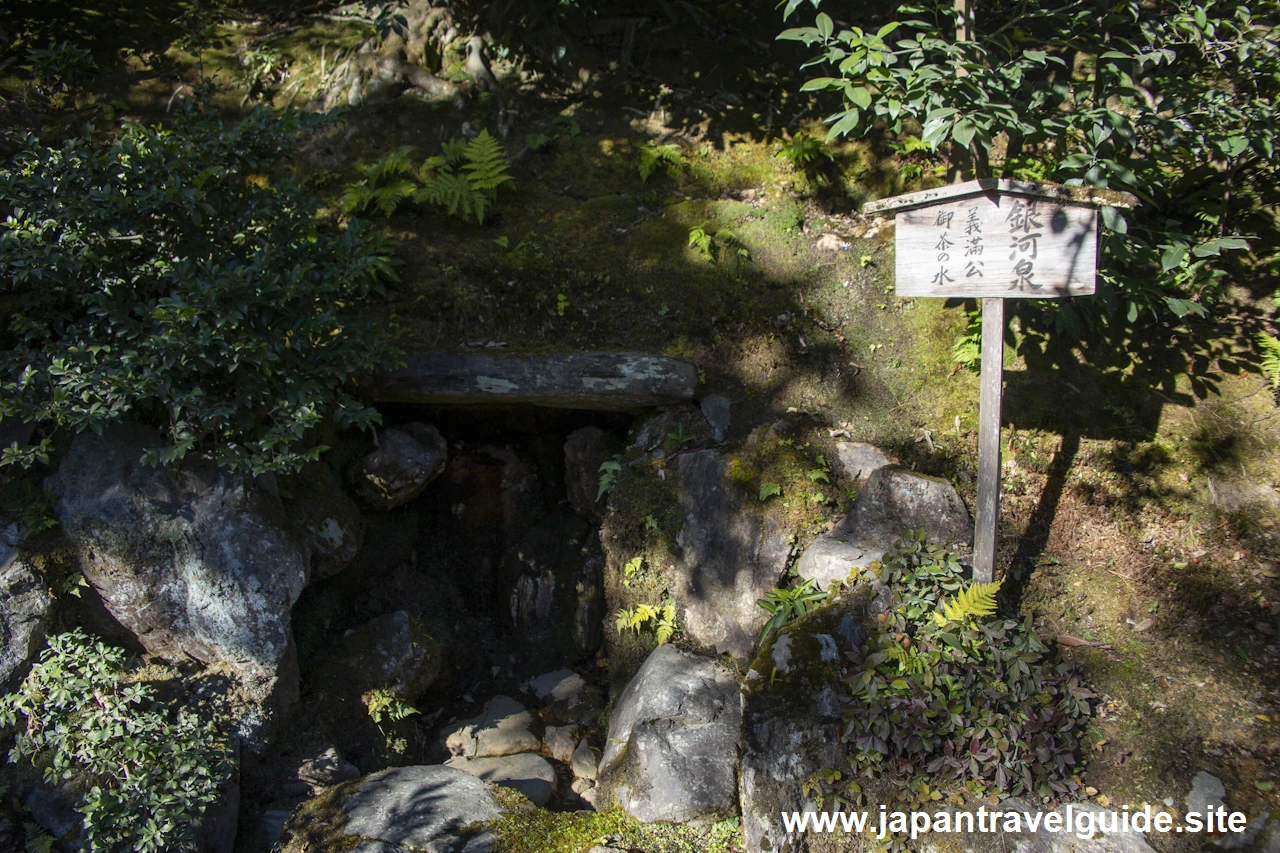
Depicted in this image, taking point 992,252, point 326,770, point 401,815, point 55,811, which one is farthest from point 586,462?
point 55,811

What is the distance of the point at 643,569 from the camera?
691cm

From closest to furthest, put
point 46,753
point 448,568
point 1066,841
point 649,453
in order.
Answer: point 1066,841 < point 46,753 < point 649,453 < point 448,568

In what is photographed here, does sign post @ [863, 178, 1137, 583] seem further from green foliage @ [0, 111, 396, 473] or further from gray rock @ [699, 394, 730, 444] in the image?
green foliage @ [0, 111, 396, 473]

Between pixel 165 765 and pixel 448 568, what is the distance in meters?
3.07

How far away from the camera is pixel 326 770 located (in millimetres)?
5980

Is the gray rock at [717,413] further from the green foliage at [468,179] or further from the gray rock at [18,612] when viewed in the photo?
the gray rock at [18,612]

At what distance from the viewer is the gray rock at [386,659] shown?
21.4ft

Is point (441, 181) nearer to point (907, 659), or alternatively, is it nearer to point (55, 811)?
point (55, 811)

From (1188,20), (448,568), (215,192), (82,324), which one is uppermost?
(1188,20)

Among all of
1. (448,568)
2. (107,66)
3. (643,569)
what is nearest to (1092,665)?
(643,569)

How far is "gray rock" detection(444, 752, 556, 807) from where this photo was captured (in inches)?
236

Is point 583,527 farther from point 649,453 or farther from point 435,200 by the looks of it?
point 435,200

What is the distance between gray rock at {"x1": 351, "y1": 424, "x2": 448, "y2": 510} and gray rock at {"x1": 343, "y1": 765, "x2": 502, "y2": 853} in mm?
2573

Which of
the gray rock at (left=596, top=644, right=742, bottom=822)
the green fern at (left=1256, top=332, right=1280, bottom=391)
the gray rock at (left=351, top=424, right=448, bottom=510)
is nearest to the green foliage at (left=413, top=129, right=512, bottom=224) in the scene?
the gray rock at (left=351, top=424, right=448, bottom=510)
